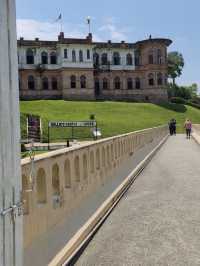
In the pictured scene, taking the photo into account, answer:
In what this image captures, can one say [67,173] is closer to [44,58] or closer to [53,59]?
[44,58]

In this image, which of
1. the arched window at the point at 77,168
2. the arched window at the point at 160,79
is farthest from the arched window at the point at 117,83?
the arched window at the point at 77,168

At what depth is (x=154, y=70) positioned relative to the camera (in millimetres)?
105562

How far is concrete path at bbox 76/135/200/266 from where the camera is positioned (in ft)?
22.1

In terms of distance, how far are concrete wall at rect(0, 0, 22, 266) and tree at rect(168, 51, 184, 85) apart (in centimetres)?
12430

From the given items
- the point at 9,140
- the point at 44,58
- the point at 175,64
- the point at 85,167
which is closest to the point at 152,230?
the point at 85,167

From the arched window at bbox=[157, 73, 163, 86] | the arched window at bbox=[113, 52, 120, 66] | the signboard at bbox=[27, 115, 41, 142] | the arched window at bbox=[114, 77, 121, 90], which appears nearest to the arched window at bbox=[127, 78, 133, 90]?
the arched window at bbox=[114, 77, 121, 90]

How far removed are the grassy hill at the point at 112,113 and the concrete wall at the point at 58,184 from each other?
5319 cm

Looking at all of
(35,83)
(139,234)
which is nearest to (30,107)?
(35,83)

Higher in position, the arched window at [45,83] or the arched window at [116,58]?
the arched window at [116,58]

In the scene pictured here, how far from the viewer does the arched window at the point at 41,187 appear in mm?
6627

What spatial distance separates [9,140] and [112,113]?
82116 millimetres

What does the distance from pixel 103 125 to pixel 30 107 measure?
20384mm

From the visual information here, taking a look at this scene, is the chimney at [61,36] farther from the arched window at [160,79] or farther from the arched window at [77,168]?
the arched window at [77,168]

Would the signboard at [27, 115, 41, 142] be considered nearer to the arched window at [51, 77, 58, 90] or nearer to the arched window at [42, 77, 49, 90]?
the arched window at [42, 77, 49, 90]
